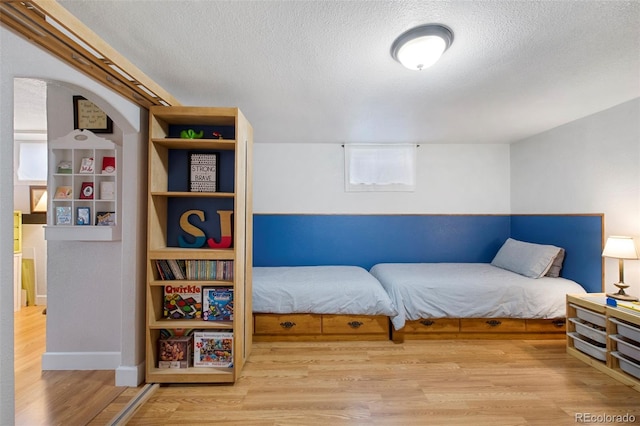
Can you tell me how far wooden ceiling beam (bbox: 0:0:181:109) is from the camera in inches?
43.7

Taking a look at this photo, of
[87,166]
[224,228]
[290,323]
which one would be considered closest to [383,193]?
[290,323]

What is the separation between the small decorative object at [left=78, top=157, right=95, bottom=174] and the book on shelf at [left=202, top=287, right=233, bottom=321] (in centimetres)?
133

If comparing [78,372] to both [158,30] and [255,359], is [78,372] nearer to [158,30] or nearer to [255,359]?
[255,359]

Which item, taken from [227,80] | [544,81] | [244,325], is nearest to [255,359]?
[244,325]

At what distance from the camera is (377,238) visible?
12.8 ft

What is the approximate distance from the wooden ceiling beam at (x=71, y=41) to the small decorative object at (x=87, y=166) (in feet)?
2.69

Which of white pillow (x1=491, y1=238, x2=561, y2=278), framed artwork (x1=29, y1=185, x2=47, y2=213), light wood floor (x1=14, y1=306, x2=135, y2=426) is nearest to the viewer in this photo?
light wood floor (x1=14, y1=306, x2=135, y2=426)

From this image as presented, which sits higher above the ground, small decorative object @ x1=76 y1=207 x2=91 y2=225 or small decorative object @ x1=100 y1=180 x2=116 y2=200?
small decorative object @ x1=100 y1=180 x2=116 y2=200

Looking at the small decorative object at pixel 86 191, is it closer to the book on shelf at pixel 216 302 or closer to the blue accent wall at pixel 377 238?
the book on shelf at pixel 216 302

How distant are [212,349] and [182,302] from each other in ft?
1.41

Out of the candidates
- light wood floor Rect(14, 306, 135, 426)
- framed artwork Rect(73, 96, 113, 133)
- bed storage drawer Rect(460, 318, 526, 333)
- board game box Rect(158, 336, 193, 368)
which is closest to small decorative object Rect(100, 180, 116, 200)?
framed artwork Rect(73, 96, 113, 133)

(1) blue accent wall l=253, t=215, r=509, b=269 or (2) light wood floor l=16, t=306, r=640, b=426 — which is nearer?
(2) light wood floor l=16, t=306, r=640, b=426

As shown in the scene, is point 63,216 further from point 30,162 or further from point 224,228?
point 30,162

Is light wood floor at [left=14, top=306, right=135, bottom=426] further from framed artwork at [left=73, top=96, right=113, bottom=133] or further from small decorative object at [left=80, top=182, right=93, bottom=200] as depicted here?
framed artwork at [left=73, top=96, right=113, bottom=133]
